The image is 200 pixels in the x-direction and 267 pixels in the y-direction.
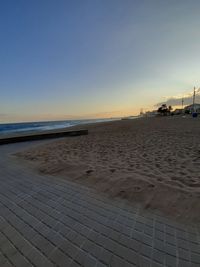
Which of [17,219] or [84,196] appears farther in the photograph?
[84,196]

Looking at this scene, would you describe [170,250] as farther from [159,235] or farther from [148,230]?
[148,230]

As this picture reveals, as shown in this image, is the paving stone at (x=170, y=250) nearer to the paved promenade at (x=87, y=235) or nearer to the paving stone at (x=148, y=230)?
the paved promenade at (x=87, y=235)

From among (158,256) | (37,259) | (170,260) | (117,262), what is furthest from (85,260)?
(170,260)

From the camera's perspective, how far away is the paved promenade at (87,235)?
6.66ft

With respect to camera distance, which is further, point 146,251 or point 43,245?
point 43,245

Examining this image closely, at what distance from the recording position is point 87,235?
244 cm

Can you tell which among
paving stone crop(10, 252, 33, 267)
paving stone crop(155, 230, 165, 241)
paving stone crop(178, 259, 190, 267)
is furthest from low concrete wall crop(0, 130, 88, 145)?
paving stone crop(178, 259, 190, 267)

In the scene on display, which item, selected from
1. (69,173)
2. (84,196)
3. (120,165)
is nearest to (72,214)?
(84,196)

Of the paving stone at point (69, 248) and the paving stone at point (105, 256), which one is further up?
the paving stone at point (69, 248)

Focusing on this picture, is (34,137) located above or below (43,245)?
below

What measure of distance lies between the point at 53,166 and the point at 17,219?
2894 mm

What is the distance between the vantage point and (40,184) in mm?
4383

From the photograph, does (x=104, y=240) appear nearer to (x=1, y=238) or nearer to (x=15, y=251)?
(x=15, y=251)

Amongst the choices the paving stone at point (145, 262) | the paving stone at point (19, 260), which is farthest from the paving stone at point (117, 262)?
the paving stone at point (19, 260)
